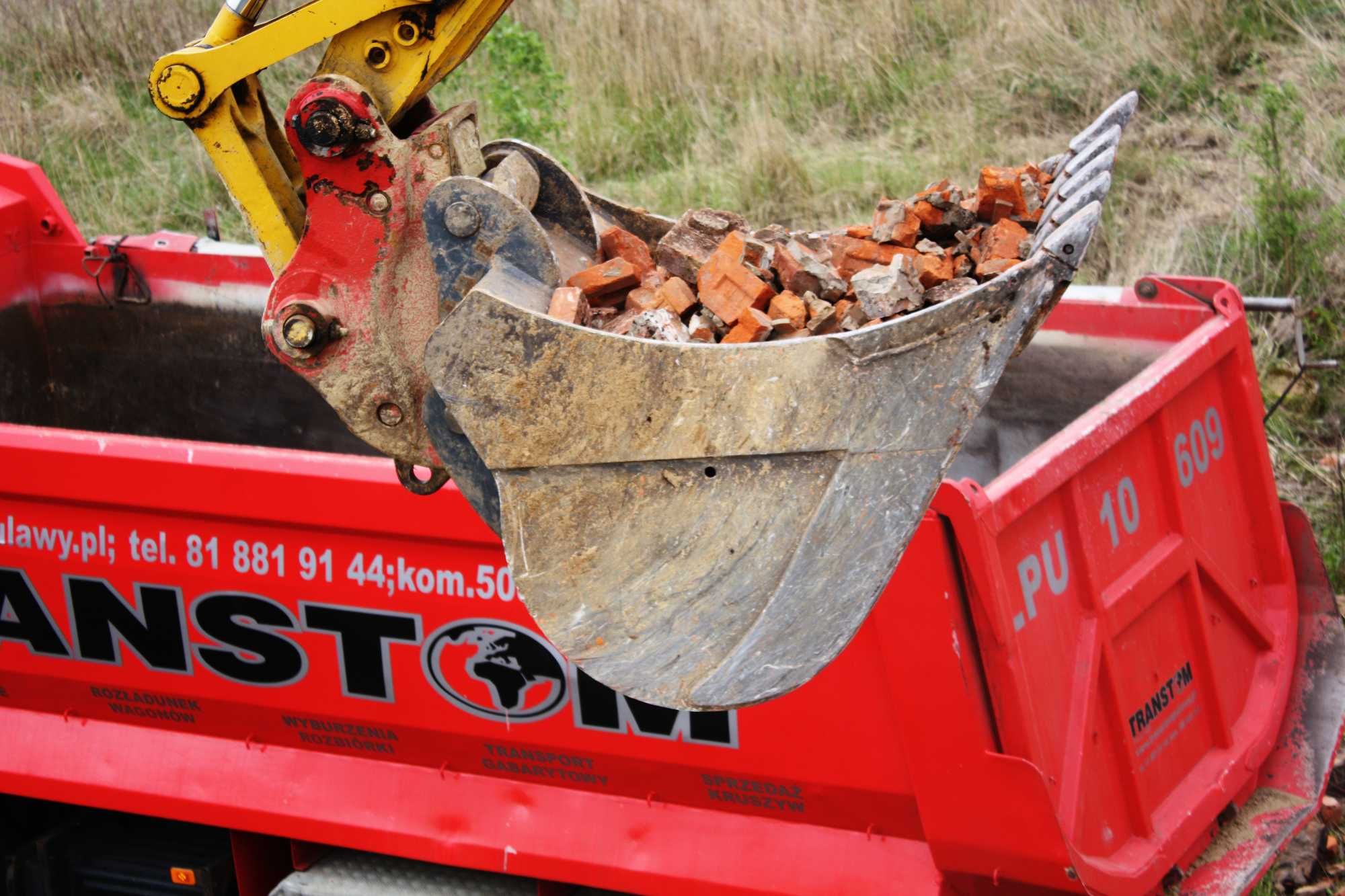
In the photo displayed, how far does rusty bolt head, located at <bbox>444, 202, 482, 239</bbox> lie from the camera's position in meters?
1.79

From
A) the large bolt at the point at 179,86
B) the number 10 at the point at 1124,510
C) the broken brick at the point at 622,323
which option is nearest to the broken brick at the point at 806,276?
the broken brick at the point at 622,323

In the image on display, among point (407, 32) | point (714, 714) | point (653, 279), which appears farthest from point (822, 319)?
point (714, 714)

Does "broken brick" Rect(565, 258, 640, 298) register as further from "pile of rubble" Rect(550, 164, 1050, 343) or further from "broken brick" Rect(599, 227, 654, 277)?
"broken brick" Rect(599, 227, 654, 277)

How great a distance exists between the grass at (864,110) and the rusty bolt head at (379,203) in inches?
160

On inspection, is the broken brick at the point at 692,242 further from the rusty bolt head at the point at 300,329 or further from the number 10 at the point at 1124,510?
the number 10 at the point at 1124,510

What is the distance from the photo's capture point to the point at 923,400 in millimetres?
1613

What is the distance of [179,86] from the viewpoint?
73.6 inches

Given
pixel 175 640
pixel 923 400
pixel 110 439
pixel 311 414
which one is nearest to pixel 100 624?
pixel 175 640

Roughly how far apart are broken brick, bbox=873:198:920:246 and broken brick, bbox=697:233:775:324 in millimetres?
291

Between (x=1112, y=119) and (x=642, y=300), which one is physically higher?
(x=1112, y=119)

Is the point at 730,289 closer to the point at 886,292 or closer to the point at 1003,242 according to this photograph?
the point at 886,292

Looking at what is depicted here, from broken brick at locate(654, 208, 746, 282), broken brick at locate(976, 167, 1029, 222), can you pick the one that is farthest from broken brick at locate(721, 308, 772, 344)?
broken brick at locate(976, 167, 1029, 222)

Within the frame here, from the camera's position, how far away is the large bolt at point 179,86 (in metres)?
1.87

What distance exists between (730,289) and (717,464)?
11.6 inches
